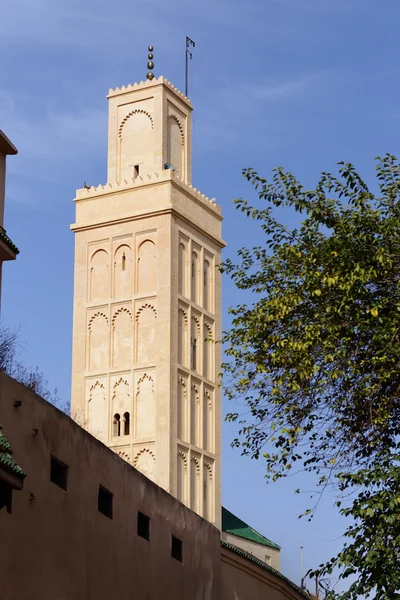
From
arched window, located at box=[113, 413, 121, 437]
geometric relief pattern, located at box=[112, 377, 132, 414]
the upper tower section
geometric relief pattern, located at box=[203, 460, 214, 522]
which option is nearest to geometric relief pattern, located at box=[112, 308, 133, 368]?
geometric relief pattern, located at box=[112, 377, 132, 414]

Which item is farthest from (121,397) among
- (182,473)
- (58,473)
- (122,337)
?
(58,473)

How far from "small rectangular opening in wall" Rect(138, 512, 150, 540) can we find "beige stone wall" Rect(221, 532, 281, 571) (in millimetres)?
24966

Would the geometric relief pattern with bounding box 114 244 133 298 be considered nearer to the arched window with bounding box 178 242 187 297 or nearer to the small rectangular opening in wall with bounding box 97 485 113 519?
the arched window with bounding box 178 242 187 297

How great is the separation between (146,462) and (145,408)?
189 cm

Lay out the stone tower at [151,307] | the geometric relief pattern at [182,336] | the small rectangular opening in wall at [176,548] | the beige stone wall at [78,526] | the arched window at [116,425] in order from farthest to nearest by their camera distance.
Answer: the geometric relief pattern at [182,336] → the arched window at [116,425] → the stone tower at [151,307] → the small rectangular opening in wall at [176,548] → the beige stone wall at [78,526]

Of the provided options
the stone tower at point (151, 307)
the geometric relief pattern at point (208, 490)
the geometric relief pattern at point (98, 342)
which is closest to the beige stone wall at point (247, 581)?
the stone tower at point (151, 307)

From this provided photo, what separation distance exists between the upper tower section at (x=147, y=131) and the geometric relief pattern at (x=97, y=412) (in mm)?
7319

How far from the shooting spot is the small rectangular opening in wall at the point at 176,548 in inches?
831

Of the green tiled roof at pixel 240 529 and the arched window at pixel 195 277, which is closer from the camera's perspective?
the arched window at pixel 195 277

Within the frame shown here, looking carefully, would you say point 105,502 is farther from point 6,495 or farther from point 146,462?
point 146,462

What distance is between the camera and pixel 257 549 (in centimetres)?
4766

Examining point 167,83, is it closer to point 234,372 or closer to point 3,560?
point 234,372

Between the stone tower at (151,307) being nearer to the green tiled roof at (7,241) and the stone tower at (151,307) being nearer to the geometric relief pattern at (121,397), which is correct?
the geometric relief pattern at (121,397)

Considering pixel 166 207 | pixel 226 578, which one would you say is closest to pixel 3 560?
pixel 226 578
